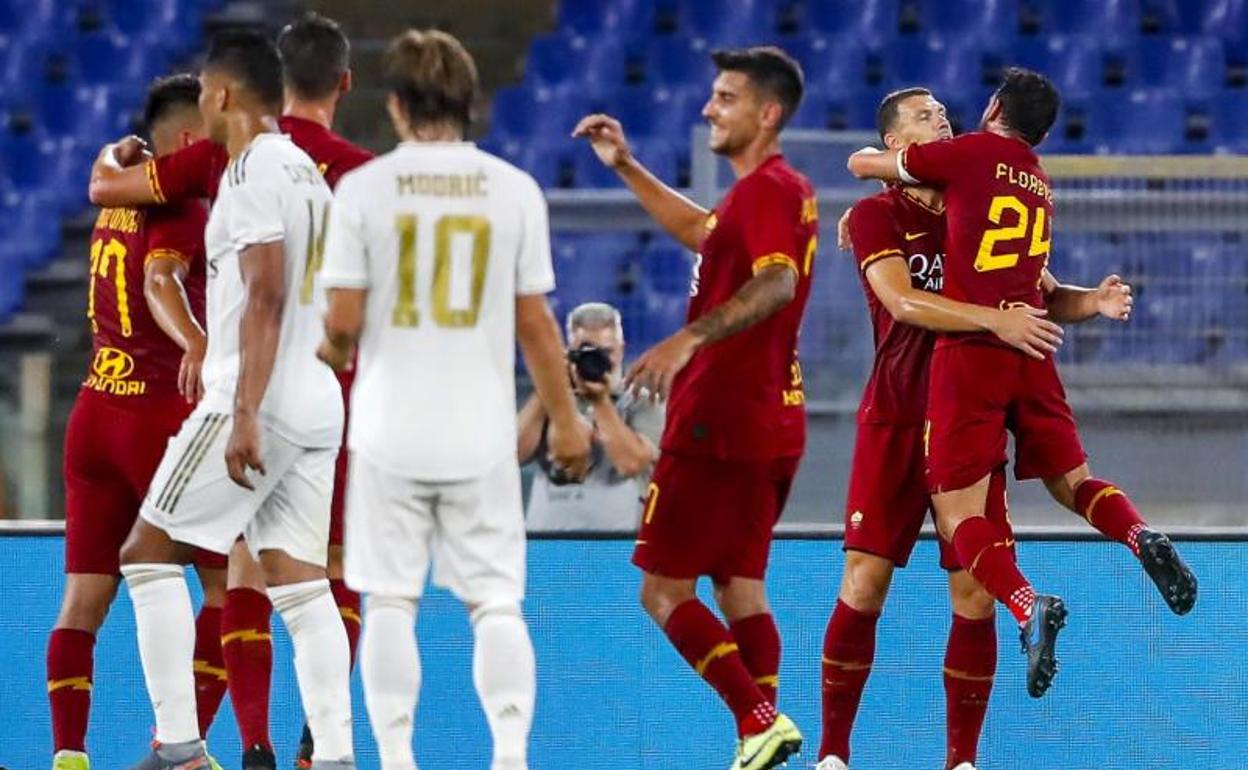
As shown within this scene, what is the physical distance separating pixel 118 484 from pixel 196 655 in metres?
0.59

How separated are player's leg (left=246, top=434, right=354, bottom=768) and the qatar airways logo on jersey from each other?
1.87 metres

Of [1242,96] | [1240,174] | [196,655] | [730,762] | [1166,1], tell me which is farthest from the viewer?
[1166,1]

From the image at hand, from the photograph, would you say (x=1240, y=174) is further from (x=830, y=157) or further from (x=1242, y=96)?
(x=1242, y=96)

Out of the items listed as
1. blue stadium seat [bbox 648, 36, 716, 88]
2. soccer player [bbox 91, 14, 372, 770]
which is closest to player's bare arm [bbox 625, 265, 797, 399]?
soccer player [bbox 91, 14, 372, 770]

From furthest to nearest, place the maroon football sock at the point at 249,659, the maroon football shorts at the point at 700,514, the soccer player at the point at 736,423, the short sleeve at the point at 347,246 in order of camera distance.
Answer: the maroon football sock at the point at 249,659, the maroon football shorts at the point at 700,514, the soccer player at the point at 736,423, the short sleeve at the point at 347,246

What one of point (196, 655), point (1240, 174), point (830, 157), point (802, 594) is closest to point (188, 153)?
point (196, 655)

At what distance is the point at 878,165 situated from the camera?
6320 millimetres

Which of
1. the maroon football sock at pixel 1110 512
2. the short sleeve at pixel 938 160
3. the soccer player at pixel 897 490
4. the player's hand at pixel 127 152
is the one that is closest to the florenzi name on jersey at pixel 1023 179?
the short sleeve at pixel 938 160

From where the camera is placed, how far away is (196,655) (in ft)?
21.3

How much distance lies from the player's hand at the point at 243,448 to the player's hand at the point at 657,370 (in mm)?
903

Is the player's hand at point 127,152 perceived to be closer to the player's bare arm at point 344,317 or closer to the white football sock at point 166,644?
the white football sock at point 166,644

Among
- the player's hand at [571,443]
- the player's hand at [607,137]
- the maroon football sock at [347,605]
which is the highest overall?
the player's hand at [607,137]

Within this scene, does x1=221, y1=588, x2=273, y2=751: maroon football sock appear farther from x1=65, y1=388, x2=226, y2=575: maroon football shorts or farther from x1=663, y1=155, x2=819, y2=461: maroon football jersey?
x1=663, y1=155, x2=819, y2=461: maroon football jersey

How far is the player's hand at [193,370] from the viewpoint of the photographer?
5805mm
